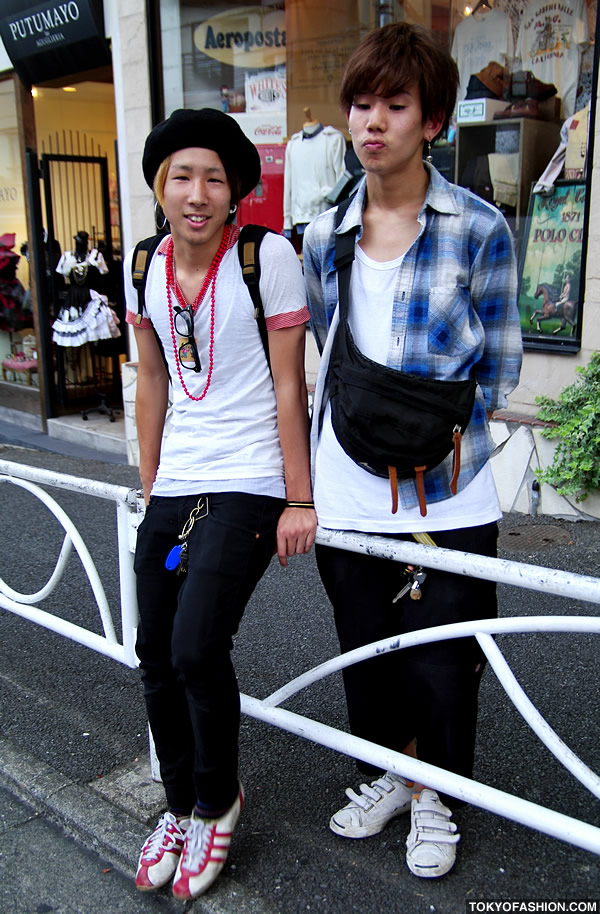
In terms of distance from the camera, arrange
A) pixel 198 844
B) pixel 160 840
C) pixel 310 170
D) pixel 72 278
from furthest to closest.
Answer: pixel 72 278, pixel 310 170, pixel 160 840, pixel 198 844

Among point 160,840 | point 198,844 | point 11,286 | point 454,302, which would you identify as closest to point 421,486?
point 454,302

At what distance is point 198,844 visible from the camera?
2.20 m

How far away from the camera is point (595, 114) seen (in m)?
4.84

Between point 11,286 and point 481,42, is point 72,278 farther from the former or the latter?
point 481,42

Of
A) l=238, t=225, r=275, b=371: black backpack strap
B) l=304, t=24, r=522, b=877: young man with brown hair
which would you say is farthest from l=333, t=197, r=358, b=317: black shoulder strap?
l=238, t=225, r=275, b=371: black backpack strap

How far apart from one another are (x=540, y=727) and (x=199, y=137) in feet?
5.06

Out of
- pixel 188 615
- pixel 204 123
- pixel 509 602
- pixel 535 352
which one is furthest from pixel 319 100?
pixel 188 615

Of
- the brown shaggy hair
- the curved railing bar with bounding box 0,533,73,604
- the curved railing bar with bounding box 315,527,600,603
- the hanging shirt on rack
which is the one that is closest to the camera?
the curved railing bar with bounding box 315,527,600,603

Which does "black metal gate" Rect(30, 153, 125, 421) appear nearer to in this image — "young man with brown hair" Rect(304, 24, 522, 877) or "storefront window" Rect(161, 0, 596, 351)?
"storefront window" Rect(161, 0, 596, 351)

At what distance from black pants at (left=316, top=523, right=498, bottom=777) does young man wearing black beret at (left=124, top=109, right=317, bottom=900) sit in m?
0.18

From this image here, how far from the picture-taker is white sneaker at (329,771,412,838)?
2.39 meters

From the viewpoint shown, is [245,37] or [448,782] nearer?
[448,782]

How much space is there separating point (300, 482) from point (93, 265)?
6.62 m

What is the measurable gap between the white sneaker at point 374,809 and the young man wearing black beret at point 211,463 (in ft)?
1.15
